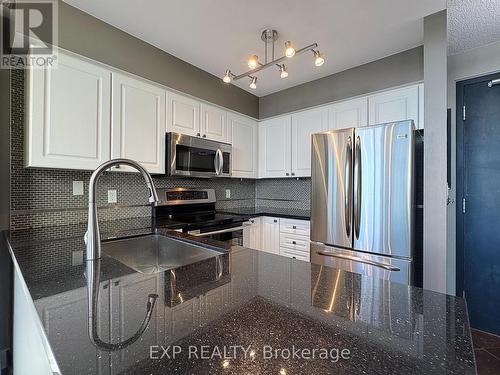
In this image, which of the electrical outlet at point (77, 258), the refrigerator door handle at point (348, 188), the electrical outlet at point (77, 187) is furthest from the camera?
the refrigerator door handle at point (348, 188)

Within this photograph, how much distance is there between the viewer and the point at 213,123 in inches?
111

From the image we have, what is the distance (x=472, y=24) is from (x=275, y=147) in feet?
7.03

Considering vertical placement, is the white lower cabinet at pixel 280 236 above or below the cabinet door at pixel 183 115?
below

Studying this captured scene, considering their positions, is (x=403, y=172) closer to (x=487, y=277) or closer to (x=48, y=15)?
(x=487, y=277)

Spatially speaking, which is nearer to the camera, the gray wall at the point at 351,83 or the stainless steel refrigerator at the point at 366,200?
the stainless steel refrigerator at the point at 366,200

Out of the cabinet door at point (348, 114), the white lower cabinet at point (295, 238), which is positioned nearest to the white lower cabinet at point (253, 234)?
the white lower cabinet at point (295, 238)

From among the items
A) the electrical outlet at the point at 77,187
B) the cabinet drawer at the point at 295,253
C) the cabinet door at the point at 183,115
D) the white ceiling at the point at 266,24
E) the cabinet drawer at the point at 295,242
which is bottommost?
the cabinet drawer at the point at 295,253

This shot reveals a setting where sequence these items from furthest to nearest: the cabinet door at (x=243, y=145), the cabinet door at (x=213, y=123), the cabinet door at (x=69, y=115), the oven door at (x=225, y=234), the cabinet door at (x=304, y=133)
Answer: the cabinet door at (x=243, y=145) → the cabinet door at (x=304, y=133) → the cabinet door at (x=213, y=123) → the oven door at (x=225, y=234) → the cabinet door at (x=69, y=115)

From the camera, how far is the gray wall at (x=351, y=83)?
90.4 inches

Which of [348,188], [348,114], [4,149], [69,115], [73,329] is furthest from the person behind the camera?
[348,114]

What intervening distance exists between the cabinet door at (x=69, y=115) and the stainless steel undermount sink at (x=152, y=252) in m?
0.72

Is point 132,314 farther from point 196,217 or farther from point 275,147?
point 275,147

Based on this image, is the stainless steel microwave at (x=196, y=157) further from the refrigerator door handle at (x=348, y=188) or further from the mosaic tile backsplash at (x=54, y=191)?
the refrigerator door handle at (x=348, y=188)

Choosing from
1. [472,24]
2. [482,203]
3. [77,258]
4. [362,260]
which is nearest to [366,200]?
[362,260]
